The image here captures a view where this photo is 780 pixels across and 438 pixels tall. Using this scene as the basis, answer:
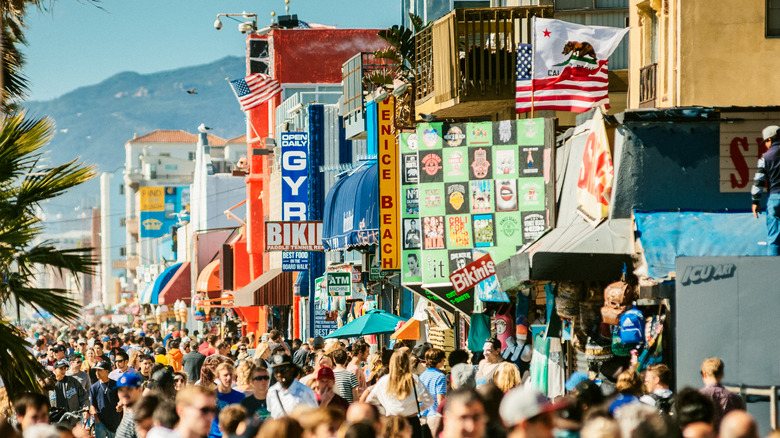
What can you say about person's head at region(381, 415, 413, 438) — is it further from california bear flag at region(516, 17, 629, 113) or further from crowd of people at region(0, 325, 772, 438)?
california bear flag at region(516, 17, 629, 113)

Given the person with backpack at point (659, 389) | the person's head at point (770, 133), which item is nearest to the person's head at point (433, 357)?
the person with backpack at point (659, 389)

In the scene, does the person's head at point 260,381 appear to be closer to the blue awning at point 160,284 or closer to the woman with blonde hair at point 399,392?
the woman with blonde hair at point 399,392

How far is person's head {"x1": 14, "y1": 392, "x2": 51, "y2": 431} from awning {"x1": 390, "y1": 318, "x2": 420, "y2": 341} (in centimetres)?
1490

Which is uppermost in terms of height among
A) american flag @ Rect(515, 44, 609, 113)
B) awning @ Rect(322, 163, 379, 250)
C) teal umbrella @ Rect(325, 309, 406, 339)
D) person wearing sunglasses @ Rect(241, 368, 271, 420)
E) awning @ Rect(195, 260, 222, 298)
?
american flag @ Rect(515, 44, 609, 113)

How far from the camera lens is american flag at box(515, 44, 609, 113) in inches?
642

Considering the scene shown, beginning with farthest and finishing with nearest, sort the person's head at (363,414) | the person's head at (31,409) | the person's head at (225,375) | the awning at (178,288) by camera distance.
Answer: the awning at (178,288), the person's head at (225,375), the person's head at (31,409), the person's head at (363,414)

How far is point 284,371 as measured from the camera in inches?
410

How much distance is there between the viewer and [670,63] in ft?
51.8

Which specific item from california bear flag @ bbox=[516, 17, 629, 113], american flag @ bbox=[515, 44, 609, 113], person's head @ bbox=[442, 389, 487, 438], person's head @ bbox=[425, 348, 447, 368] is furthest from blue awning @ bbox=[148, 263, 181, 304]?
person's head @ bbox=[442, 389, 487, 438]

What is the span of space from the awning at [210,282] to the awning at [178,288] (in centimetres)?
1087

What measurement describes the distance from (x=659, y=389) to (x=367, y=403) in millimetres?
2955

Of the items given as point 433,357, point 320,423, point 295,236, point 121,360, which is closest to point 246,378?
point 433,357

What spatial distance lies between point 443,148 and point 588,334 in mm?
4470

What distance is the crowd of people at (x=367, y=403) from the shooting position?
6508mm
